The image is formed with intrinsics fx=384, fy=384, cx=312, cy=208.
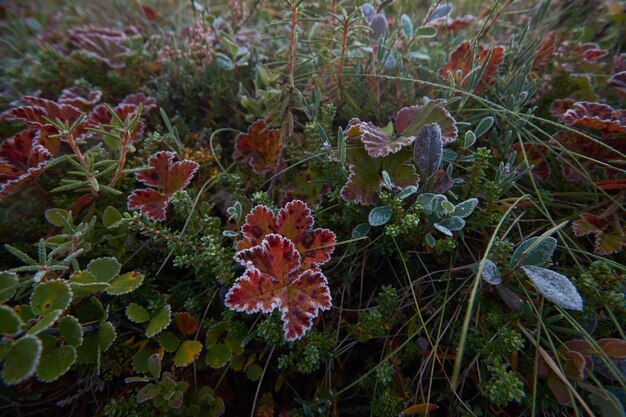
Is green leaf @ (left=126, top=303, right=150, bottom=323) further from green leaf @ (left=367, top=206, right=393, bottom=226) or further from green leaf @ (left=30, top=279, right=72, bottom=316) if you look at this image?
green leaf @ (left=367, top=206, right=393, bottom=226)

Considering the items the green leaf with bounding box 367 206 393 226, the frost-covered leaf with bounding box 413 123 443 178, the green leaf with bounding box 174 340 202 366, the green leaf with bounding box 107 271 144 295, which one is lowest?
the green leaf with bounding box 174 340 202 366

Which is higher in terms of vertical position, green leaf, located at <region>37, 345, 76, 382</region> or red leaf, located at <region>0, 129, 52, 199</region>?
red leaf, located at <region>0, 129, 52, 199</region>

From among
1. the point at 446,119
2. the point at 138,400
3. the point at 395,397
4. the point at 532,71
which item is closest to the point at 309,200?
the point at 446,119

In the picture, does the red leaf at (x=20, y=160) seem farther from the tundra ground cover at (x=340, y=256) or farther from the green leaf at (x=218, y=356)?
the green leaf at (x=218, y=356)

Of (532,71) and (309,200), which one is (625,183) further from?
(309,200)

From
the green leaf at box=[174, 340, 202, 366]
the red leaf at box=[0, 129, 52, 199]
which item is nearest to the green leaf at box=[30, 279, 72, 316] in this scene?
the green leaf at box=[174, 340, 202, 366]

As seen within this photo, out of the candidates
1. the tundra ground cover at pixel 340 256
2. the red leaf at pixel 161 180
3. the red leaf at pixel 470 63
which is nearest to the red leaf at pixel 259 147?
the tundra ground cover at pixel 340 256

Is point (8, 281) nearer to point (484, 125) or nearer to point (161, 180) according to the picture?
point (161, 180)
